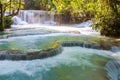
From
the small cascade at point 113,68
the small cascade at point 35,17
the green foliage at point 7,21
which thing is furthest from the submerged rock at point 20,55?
the small cascade at point 35,17

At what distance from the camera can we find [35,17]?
28.7 meters

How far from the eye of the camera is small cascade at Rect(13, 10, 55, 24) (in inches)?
1107

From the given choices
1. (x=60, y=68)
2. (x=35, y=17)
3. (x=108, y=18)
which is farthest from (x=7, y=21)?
(x=60, y=68)

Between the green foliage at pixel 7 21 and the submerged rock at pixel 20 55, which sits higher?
the green foliage at pixel 7 21

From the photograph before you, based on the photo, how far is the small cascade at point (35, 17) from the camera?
28125 millimetres

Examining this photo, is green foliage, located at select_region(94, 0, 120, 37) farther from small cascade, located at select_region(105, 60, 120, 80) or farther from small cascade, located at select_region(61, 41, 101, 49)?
small cascade, located at select_region(105, 60, 120, 80)

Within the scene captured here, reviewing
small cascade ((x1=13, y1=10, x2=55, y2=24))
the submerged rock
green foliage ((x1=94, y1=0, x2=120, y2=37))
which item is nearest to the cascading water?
the submerged rock

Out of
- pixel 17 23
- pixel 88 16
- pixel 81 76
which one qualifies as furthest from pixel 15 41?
pixel 88 16

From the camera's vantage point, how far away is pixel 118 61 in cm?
1080

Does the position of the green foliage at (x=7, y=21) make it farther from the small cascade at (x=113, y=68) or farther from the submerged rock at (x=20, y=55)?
the small cascade at (x=113, y=68)

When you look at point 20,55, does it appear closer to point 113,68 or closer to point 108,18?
point 113,68

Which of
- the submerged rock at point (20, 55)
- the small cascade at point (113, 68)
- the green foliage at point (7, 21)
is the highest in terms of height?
the green foliage at point (7, 21)

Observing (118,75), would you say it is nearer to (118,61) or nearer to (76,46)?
(118,61)

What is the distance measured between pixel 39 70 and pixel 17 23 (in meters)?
17.4
